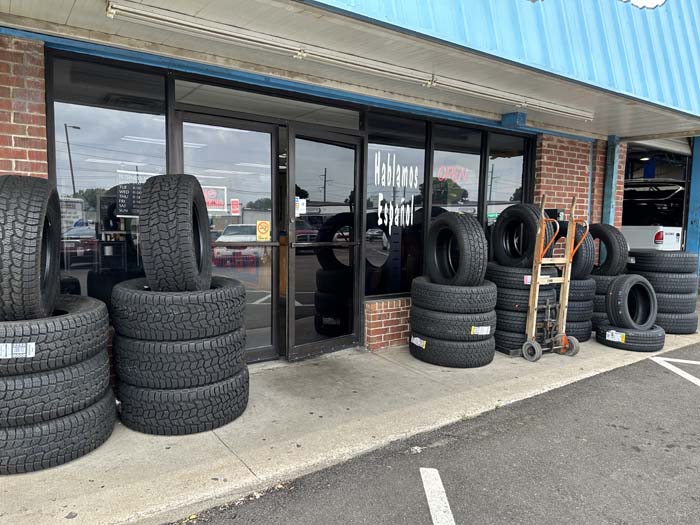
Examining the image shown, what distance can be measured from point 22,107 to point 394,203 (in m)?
3.82

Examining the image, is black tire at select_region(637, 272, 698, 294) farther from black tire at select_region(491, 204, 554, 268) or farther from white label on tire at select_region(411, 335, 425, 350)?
white label on tire at select_region(411, 335, 425, 350)

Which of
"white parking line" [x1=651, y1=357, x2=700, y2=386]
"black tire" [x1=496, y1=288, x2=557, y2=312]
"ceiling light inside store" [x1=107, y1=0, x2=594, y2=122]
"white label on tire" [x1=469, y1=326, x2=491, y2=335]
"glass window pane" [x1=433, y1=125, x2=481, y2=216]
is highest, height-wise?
"ceiling light inside store" [x1=107, y1=0, x2=594, y2=122]

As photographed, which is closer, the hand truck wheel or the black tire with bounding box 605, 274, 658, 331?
the hand truck wheel

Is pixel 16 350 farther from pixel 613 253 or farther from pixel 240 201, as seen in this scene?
pixel 613 253

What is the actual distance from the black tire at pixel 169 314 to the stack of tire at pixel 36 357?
0.26 meters

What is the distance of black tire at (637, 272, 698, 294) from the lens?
6754 millimetres

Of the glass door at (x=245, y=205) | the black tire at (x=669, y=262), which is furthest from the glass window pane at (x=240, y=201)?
the black tire at (x=669, y=262)

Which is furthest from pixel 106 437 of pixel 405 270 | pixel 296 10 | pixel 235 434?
pixel 405 270

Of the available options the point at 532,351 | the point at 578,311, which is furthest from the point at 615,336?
the point at 532,351

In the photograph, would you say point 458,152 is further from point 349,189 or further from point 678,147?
point 678,147

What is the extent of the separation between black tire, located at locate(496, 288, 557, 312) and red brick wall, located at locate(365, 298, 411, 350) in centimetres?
111

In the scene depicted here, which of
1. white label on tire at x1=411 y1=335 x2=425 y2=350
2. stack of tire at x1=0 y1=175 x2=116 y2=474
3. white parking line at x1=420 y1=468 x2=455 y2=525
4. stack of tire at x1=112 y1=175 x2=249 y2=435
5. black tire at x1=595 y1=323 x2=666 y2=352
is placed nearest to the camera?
white parking line at x1=420 y1=468 x2=455 y2=525

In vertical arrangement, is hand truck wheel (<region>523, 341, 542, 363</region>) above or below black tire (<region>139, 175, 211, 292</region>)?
below

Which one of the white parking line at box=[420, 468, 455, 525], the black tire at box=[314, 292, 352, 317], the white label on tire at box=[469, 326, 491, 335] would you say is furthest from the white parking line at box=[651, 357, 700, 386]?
the black tire at box=[314, 292, 352, 317]
